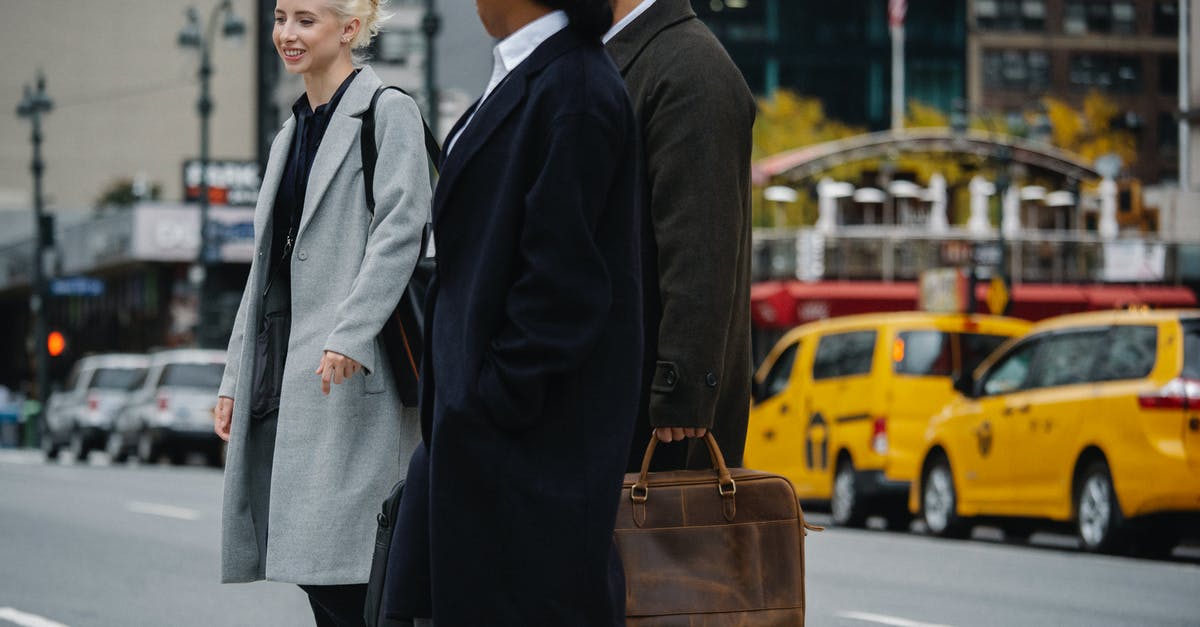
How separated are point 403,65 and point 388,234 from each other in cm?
6059

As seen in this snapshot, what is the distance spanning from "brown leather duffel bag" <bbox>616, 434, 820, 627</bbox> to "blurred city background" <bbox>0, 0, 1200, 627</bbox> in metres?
2.44

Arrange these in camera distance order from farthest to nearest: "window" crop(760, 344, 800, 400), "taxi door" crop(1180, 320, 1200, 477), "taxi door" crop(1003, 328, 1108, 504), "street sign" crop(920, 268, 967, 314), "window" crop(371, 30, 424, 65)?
"window" crop(371, 30, 424, 65), "street sign" crop(920, 268, 967, 314), "window" crop(760, 344, 800, 400), "taxi door" crop(1003, 328, 1108, 504), "taxi door" crop(1180, 320, 1200, 477)

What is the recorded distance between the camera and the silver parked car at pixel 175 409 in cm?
3144

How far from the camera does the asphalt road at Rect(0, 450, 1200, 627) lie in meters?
9.45

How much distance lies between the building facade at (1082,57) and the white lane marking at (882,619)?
3118 inches

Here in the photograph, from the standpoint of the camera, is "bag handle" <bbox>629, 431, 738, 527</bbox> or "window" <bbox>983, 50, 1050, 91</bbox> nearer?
"bag handle" <bbox>629, 431, 738, 527</bbox>

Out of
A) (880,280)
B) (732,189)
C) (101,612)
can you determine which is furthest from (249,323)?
(880,280)

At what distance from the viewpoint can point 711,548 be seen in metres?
3.75

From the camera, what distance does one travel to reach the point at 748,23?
3415 inches

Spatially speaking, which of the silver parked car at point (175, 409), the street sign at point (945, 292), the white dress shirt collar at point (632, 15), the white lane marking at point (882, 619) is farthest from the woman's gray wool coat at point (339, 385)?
the silver parked car at point (175, 409)

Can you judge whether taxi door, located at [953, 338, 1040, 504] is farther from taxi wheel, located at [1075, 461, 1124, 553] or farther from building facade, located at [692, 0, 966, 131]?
building facade, located at [692, 0, 966, 131]

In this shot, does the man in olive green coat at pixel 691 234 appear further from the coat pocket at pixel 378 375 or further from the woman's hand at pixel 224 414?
the woman's hand at pixel 224 414

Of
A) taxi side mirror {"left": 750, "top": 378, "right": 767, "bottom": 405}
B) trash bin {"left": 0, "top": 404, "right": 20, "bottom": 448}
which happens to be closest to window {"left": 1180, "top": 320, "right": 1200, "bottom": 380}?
taxi side mirror {"left": 750, "top": 378, "right": 767, "bottom": 405}

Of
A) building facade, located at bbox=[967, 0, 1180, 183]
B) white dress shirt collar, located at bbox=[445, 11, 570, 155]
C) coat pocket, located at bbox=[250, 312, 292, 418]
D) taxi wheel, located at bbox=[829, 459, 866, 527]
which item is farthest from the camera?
building facade, located at bbox=[967, 0, 1180, 183]
